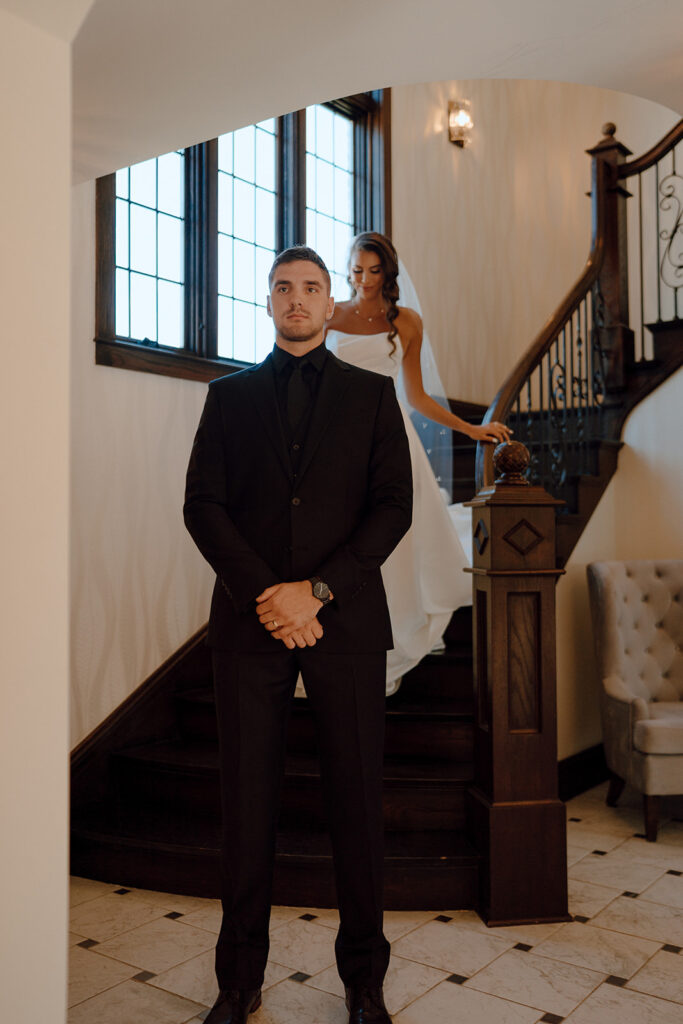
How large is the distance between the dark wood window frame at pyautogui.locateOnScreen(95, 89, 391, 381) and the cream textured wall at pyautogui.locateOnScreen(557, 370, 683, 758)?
2049 millimetres

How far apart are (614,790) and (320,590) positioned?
265 centimetres

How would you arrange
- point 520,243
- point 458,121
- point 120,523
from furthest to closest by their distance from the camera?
1. point 520,243
2. point 458,121
3. point 120,523

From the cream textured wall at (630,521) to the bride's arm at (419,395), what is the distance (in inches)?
44.9

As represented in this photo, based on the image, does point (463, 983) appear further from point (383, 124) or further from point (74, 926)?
point (383, 124)

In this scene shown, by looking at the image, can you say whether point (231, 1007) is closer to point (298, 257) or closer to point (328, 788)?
point (328, 788)

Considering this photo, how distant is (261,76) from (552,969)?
2469 millimetres

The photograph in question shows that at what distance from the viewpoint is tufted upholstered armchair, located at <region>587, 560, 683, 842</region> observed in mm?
3533

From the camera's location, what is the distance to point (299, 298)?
2.08m

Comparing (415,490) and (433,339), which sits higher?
(433,339)

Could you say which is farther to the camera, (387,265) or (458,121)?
(458,121)

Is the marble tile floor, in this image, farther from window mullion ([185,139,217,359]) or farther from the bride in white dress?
window mullion ([185,139,217,359])

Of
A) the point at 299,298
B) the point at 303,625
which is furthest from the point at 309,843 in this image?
the point at 299,298

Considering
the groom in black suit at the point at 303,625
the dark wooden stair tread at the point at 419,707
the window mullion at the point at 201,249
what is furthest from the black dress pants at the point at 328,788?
the window mullion at the point at 201,249

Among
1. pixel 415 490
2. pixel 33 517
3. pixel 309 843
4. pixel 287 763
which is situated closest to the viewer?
pixel 33 517
